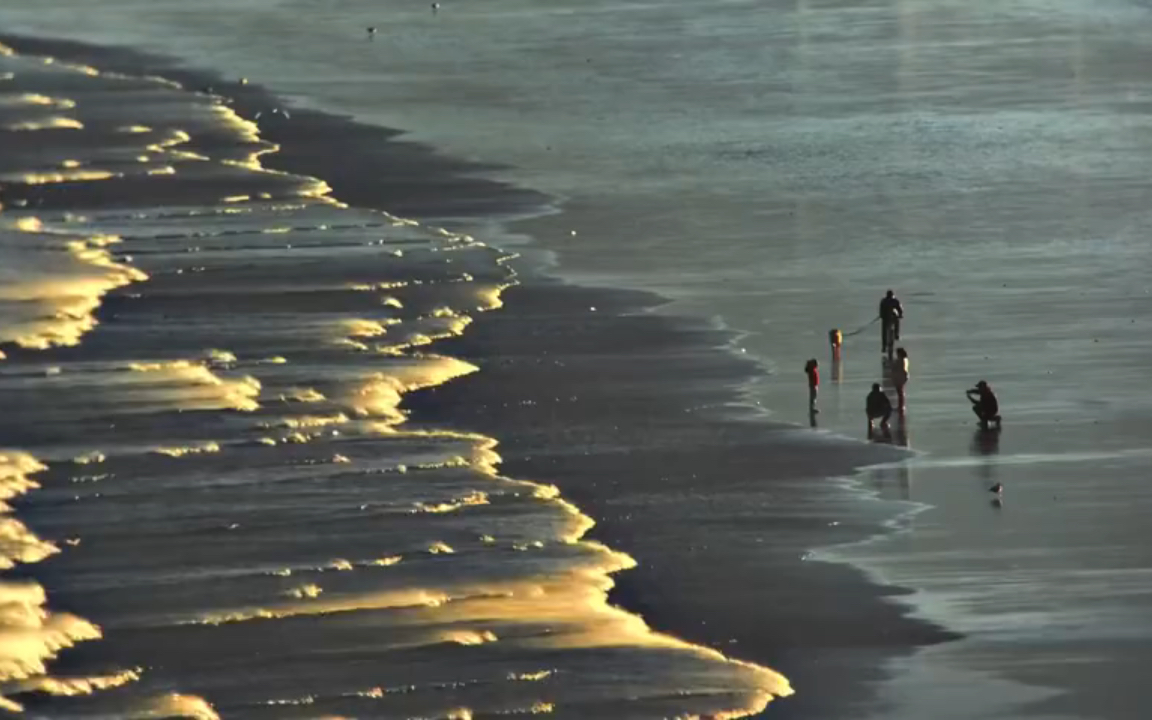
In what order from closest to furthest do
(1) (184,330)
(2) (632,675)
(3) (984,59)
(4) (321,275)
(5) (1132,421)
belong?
1. (2) (632,675)
2. (5) (1132,421)
3. (1) (184,330)
4. (4) (321,275)
5. (3) (984,59)

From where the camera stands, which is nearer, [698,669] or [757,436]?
[698,669]

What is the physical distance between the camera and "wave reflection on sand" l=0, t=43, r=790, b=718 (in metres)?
27.4

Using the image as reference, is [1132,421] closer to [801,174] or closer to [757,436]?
[757,436]

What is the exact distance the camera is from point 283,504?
34.2 meters

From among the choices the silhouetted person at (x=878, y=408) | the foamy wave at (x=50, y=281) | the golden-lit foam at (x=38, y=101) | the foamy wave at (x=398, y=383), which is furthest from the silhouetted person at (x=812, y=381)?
the golden-lit foam at (x=38, y=101)

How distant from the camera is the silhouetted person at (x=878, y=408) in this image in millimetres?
37375

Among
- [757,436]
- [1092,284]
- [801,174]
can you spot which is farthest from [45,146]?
[757,436]

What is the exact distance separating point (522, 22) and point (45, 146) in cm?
3019

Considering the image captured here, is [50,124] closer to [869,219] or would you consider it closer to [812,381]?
[869,219]

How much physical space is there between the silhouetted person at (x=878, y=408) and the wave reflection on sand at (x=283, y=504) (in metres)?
4.44

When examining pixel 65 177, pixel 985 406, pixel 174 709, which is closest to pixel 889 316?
pixel 985 406

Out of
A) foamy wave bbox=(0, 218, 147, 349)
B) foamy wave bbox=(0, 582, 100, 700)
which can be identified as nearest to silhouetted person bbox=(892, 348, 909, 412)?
foamy wave bbox=(0, 582, 100, 700)

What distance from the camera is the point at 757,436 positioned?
37562 millimetres

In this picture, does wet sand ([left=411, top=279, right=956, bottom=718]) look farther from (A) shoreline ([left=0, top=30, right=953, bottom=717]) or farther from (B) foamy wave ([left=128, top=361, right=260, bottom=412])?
(B) foamy wave ([left=128, top=361, right=260, bottom=412])
